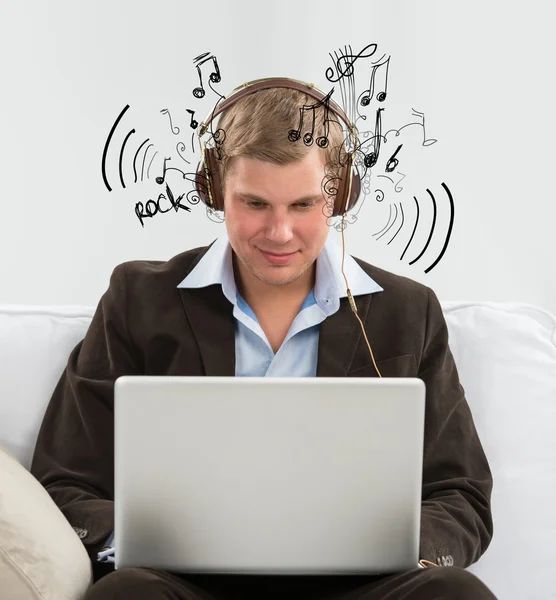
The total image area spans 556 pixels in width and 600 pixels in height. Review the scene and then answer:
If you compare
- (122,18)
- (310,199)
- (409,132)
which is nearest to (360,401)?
(310,199)

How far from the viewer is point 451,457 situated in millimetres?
1734

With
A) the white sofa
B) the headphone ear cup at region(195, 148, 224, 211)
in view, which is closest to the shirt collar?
the headphone ear cup at region(195, 148, 224, 211)

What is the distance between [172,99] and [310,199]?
3.00 feet

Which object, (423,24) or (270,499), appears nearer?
(270,499)

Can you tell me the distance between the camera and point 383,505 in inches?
47.6

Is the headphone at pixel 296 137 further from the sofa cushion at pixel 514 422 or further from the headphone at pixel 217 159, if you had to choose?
the sofa cushion at pixel 514 422

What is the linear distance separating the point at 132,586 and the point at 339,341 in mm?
680

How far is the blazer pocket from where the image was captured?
1.74 m

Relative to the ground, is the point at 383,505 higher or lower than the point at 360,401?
lower

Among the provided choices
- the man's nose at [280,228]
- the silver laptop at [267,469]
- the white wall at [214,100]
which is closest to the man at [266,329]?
the man's nose at [280,228]

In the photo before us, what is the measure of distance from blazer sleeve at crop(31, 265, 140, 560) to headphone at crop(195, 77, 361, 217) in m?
0.25

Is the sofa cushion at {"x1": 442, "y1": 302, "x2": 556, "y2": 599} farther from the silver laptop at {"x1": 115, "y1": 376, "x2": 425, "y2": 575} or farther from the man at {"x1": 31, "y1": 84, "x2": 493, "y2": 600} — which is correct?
the silver laptop at {"x1": 115, "y1": 376, "x2": 425, "y2": 575}

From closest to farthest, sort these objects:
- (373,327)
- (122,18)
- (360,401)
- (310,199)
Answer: (360,401) < (310,199) < (373,327) < (122,18)

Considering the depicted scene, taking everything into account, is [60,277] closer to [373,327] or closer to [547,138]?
[373,327]
